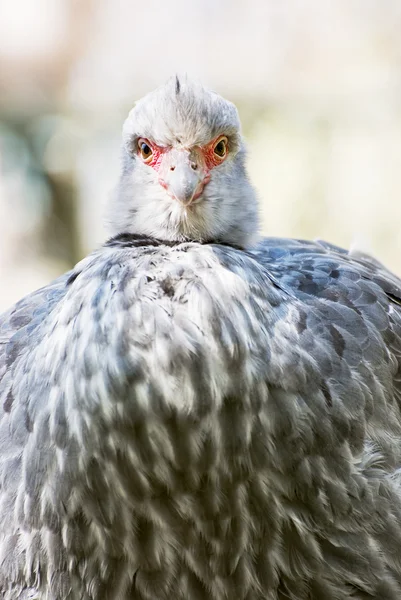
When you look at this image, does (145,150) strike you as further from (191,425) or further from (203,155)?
(191,425)

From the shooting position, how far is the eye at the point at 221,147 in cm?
187

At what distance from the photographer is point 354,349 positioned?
1763 millimetres

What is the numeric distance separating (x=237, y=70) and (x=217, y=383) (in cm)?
456

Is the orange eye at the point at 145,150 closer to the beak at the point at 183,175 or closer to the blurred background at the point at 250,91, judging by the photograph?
the beak at the point at 183,175

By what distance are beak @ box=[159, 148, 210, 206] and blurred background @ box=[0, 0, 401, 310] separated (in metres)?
Result: 3.59

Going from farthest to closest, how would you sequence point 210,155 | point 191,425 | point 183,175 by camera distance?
point 210,155
point 183,175
point 191,425

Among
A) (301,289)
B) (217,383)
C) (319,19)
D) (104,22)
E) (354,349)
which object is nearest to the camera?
(217,383)

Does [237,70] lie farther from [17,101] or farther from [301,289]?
[301,289]

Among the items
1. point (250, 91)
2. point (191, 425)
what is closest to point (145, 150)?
point (191, 425)

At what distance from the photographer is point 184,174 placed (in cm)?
173

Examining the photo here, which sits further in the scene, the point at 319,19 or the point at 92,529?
the point at 319,19

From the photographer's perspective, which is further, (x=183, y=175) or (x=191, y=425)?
(x=183, y=175)

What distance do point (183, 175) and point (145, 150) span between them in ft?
0.66

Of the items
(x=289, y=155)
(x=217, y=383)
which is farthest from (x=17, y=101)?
(x=217, y=383)
